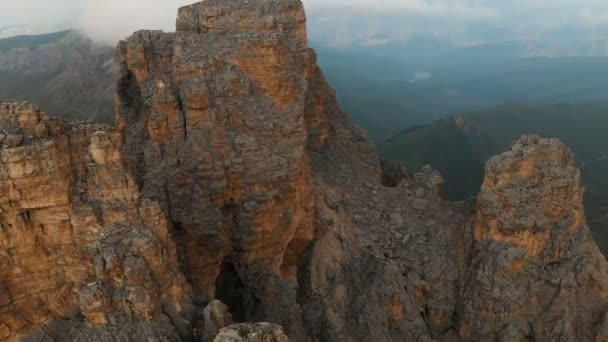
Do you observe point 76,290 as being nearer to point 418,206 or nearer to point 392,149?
point 418,206

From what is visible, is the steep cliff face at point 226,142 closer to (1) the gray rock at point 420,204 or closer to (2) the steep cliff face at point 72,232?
(2) the steep cliff face at point 72,232

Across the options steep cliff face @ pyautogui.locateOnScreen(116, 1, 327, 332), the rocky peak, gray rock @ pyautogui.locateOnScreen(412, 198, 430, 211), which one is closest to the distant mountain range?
steep cliff face @ pyautogui.locateOnScreen(116, 1, 327, 332)

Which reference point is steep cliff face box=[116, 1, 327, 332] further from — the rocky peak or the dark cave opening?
the rocky peak

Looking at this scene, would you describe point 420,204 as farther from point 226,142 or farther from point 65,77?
point 65,77

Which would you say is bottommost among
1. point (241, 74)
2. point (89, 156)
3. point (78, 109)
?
point (78, 109)

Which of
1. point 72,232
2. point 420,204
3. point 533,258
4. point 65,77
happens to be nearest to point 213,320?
point 72,232

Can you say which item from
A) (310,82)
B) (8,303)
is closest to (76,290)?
(8,303)

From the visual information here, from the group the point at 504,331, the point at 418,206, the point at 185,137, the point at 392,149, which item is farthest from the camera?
the point at 392,149
